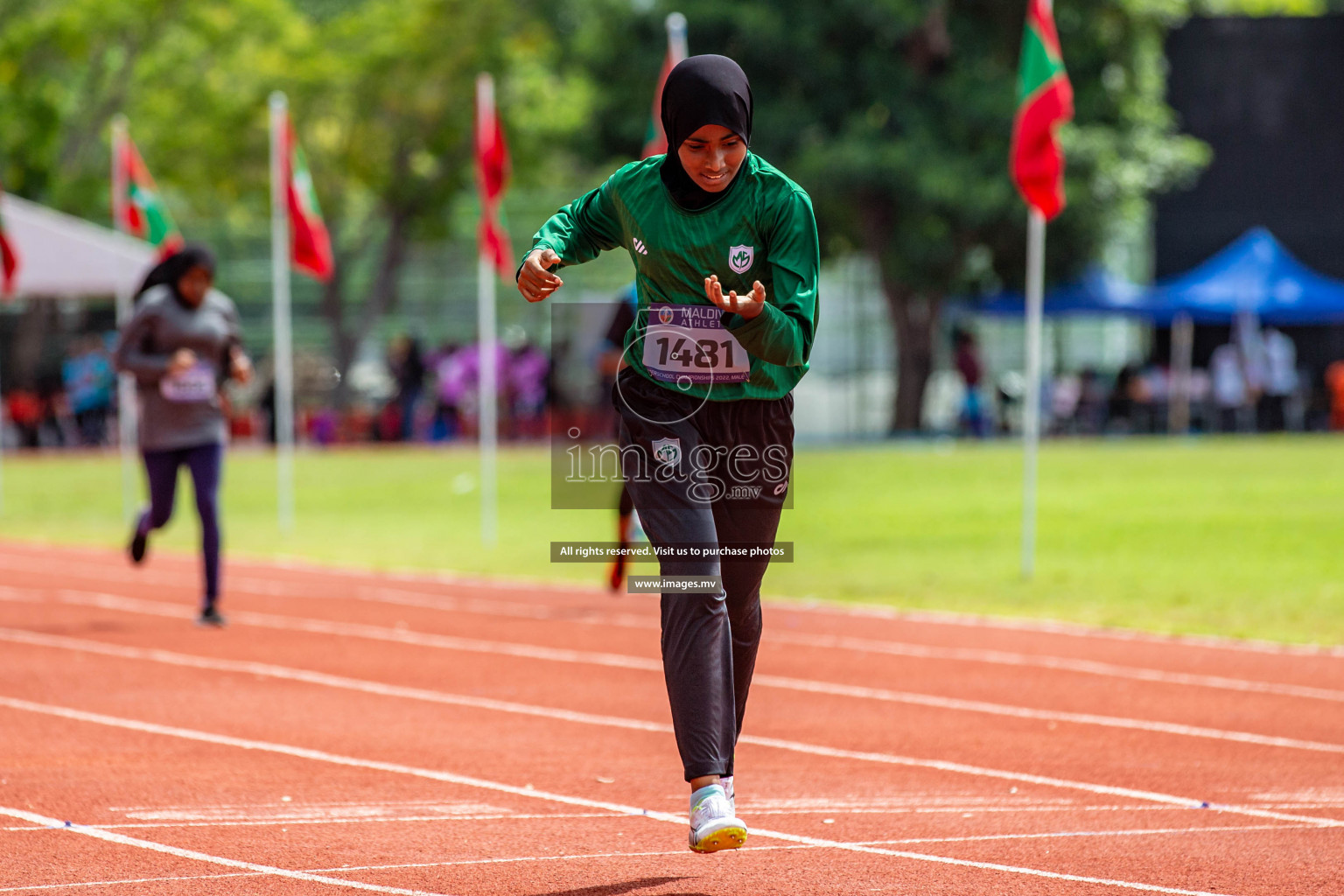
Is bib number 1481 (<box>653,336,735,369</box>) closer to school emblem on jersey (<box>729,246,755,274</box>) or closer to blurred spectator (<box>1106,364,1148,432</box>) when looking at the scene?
school emblem on jersey (<box>729,246,755,274</box>)

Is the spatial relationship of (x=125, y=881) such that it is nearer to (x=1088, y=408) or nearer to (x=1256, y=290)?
(x=1256, y=290)

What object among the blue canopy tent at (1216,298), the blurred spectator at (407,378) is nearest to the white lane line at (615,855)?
the blue canopy tent at (1216,298)

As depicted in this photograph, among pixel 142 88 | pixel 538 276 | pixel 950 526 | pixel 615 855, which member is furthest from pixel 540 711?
pixel 142 88

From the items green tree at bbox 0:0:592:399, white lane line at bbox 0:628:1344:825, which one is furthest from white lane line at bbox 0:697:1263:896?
green tree at bbox 0:0:592:399

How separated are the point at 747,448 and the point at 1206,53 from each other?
3441 cm

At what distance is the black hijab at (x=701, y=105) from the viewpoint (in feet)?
15.8

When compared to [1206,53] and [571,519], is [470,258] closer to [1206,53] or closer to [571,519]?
[1206,53]

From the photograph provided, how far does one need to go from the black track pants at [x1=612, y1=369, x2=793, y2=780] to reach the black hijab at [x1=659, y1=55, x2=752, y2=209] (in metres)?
0.54

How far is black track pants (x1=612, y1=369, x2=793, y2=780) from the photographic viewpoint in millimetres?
4930

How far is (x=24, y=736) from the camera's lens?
729 cm

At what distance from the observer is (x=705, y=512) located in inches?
197

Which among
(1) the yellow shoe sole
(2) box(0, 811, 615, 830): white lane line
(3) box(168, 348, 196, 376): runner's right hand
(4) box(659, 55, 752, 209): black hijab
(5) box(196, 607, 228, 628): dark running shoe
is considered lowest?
(2) box(0, 811, 615, 830): white lane line

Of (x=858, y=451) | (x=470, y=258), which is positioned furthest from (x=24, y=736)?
(x=470, y=258)

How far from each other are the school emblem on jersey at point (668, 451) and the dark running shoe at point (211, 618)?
21.1 ft
